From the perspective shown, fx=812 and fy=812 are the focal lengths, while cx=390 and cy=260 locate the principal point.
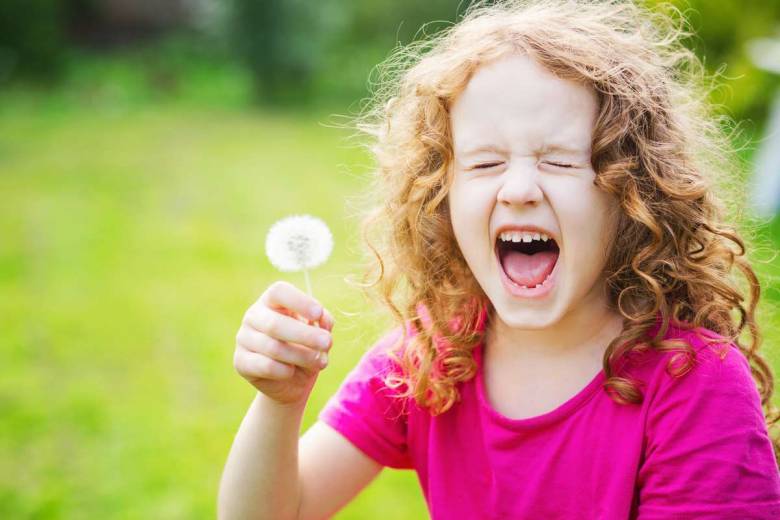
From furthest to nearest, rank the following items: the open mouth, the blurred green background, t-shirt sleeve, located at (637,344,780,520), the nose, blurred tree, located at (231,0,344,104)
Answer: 1. blurred tree, located at (231,0,344,104)
2. the blurred green background
3. the open mouth
4. the nose
5. t-shirt sleeve, located at (637,344,780,520)

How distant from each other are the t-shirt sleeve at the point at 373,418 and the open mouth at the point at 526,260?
339mm

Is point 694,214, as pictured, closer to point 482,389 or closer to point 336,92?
point 482,389

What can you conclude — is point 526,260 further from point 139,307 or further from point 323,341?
point 139,307

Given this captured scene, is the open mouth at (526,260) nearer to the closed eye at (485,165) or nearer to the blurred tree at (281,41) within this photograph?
the closed eye at (485,165)

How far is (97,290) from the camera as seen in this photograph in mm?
5254

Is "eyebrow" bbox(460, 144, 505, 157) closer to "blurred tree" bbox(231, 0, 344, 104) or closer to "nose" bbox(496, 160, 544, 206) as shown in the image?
"nose" bbox(496, 160, 544, 206)

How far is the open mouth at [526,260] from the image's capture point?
1.50m

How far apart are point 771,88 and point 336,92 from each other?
665 cm

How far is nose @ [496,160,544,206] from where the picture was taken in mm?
1396

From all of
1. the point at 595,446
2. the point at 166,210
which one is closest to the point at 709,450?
the point at 595,446

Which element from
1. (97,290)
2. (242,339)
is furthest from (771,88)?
(242,339)

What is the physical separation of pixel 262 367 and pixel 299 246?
288 millimetres

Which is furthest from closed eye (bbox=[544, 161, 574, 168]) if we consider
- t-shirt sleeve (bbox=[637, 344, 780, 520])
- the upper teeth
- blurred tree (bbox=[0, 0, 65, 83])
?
blurred tree (bbox=[0, 0, 65, 83])

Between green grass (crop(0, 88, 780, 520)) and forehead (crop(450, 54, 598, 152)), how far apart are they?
0.59m
